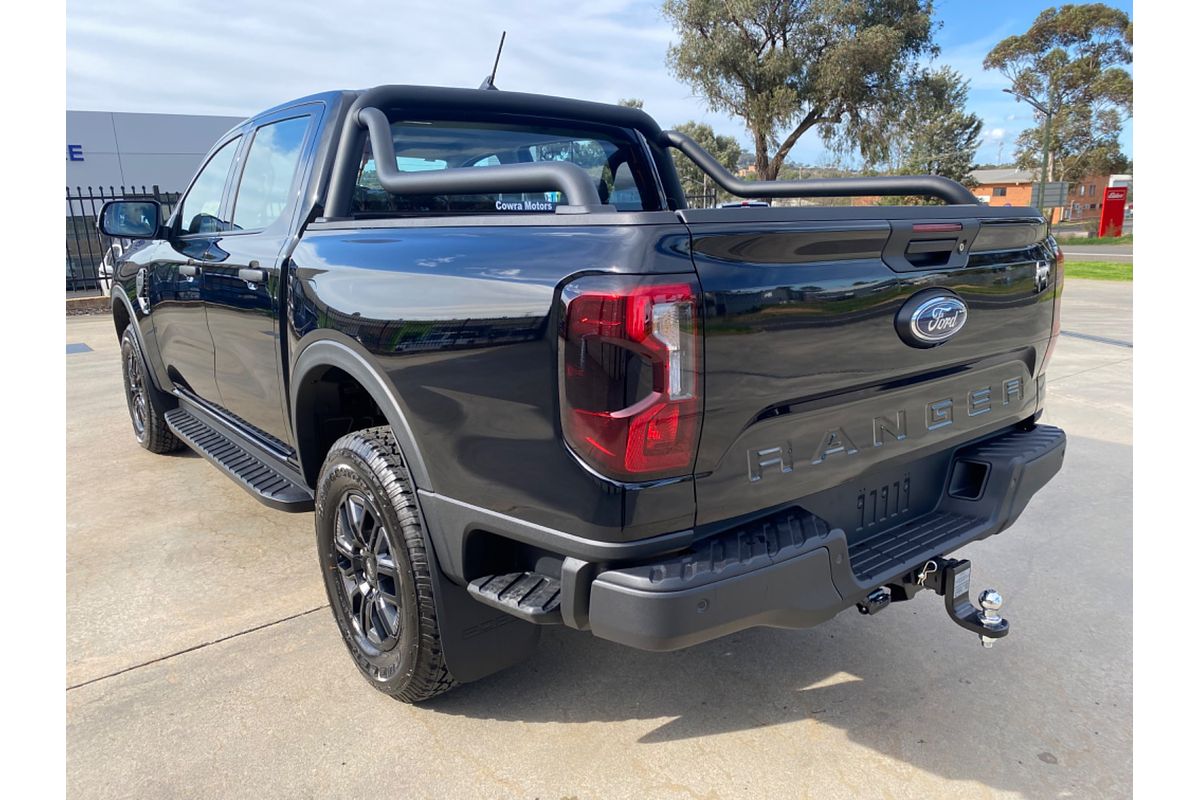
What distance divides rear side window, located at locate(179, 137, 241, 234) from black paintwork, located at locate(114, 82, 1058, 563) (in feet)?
4.76

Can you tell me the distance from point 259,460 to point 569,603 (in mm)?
2279

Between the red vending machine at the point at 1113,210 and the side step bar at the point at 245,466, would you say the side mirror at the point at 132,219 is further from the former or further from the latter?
the red vending machine at the point at 1113,210

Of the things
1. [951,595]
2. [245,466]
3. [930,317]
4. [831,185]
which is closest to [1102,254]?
[831,185]

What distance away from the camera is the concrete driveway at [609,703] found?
2217mm

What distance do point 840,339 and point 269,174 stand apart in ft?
8.74

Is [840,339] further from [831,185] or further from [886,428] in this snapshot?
[831,185]

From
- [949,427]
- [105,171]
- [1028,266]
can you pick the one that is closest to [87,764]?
[949,427]

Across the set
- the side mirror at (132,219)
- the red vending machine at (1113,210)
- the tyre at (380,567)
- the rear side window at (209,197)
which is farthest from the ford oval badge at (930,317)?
the red vending machine at (1113,210)

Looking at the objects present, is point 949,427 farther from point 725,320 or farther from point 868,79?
point 868,79

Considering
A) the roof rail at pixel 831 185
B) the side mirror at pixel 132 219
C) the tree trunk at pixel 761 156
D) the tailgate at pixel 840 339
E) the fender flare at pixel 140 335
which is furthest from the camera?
the tree trunk at pixel 761 156

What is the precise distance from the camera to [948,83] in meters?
24.1

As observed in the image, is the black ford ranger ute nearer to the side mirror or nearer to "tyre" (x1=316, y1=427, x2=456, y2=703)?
"tyre" (x1=316, y1=427, x2=456, y2=703)

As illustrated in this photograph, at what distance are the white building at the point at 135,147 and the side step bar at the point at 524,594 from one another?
29.1 meters
